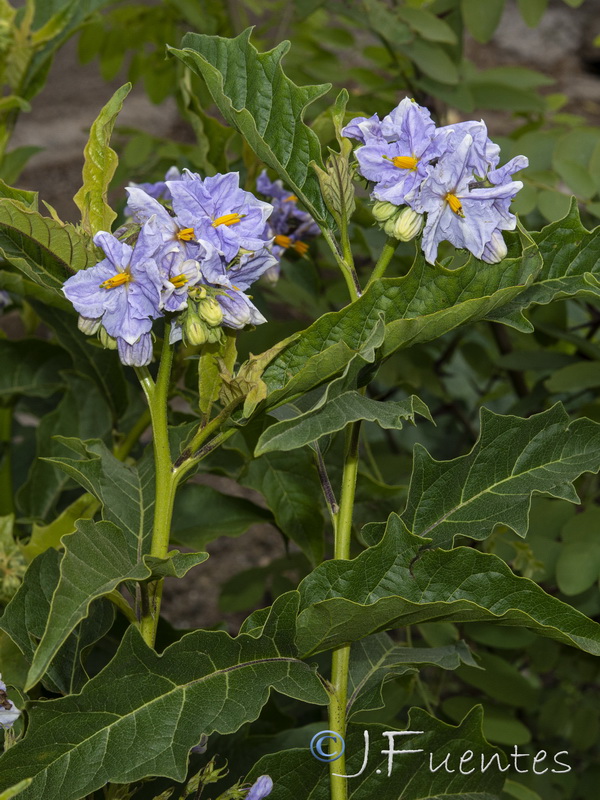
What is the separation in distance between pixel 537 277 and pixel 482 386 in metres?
1.40

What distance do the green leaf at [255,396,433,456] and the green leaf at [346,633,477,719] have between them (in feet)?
0.68

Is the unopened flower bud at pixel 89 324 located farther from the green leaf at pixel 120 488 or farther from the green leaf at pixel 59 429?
the green leaf at pixel 59 429

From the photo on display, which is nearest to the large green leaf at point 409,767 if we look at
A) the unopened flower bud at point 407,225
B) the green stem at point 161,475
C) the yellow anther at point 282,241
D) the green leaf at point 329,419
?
the green stem at point 161,475

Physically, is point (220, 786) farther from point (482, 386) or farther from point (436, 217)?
point (482, 386)

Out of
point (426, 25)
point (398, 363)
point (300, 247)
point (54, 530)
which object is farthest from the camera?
point (398, 363)

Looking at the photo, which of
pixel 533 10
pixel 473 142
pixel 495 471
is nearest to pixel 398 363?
pixel 533 10

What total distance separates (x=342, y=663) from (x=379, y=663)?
73 mm

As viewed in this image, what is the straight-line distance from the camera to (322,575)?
63cm

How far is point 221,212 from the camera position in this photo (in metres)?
0.63

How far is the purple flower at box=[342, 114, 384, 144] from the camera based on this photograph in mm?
646

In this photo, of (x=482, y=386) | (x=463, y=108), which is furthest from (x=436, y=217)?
(x=482, y=386)

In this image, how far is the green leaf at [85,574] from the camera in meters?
0.51

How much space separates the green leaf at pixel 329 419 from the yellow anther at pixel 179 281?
12 centimetres

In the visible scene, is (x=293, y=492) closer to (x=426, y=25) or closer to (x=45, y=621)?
(x=45, y=621)
